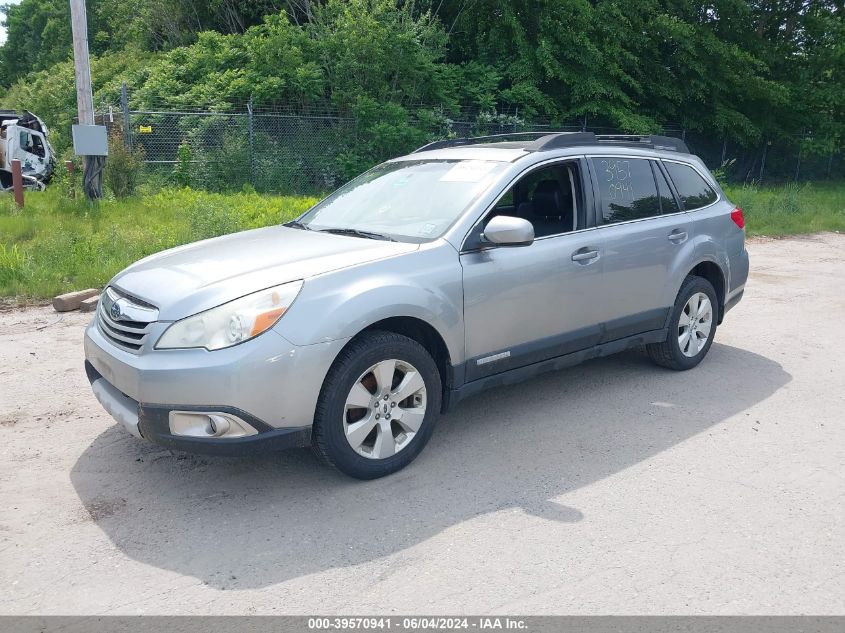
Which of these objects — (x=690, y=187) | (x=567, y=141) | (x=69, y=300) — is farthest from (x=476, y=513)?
(x=69, y=300)

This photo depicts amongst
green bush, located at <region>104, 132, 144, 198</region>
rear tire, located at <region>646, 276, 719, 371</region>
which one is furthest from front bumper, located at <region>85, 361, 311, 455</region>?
green bush, located at <region>104, 132, 144, 198</region>

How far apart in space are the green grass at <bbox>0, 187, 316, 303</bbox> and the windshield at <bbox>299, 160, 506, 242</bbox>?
4344 mm

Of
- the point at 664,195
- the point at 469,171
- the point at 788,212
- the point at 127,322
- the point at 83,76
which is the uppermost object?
the point at 83,76

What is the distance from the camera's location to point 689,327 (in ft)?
19.6

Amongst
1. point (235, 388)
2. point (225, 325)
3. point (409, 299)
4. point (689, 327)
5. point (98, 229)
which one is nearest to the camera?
point (235, 388)

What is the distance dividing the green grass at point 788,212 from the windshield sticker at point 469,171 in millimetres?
11880

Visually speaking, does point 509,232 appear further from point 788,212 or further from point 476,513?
point 788,212

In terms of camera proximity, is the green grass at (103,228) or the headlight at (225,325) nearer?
the headlight at (225,325)

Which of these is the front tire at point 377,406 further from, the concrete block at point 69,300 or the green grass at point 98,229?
the green grass at point 98,229

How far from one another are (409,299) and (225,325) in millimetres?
965

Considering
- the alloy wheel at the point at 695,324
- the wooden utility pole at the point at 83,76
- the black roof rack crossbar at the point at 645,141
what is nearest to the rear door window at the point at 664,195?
the black roof rack crossbar at the point at 645,141

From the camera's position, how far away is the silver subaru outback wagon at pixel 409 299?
142 inches

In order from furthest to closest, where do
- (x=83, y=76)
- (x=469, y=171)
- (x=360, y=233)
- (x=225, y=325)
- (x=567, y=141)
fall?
(x=83, y=76)
(x=567, y=141)
(x=469, y=171)
(x=360, y=233)
(x=225, y=325)

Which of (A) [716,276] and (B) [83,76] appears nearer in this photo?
(A) [716,276]
